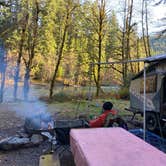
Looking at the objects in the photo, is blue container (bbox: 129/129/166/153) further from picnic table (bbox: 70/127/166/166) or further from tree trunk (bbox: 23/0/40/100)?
tree trunk (bbox: 23/0/40/100)

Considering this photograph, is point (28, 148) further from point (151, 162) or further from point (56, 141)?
point (151, 162)

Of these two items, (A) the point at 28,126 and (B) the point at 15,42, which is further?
(B) the point at 15,42

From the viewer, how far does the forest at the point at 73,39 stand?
15.8 m

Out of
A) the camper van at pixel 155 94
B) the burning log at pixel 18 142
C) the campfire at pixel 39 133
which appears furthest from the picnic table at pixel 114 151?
the camper van at pixel 155 94

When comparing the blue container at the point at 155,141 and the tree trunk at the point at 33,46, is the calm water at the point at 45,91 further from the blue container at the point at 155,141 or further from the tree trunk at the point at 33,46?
the blue container at the point at 155,141

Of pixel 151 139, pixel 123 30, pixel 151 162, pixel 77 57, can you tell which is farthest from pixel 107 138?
pixel 77 57

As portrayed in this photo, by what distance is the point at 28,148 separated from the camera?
532 cm

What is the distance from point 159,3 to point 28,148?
1096cm

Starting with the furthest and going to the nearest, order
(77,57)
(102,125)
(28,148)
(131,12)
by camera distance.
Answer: (77,57), (131,12), (28,148), (102,125)

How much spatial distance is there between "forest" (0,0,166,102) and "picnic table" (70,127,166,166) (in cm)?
1001

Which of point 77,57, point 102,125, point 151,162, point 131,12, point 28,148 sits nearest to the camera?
point 151,162

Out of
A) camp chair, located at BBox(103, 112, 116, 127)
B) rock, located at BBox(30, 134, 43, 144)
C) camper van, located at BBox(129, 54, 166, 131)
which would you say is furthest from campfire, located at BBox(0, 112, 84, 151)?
camper van, located at BBox(129, 54, 166, 131)

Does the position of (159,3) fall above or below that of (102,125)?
above

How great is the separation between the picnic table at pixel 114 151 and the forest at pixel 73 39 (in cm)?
1001
